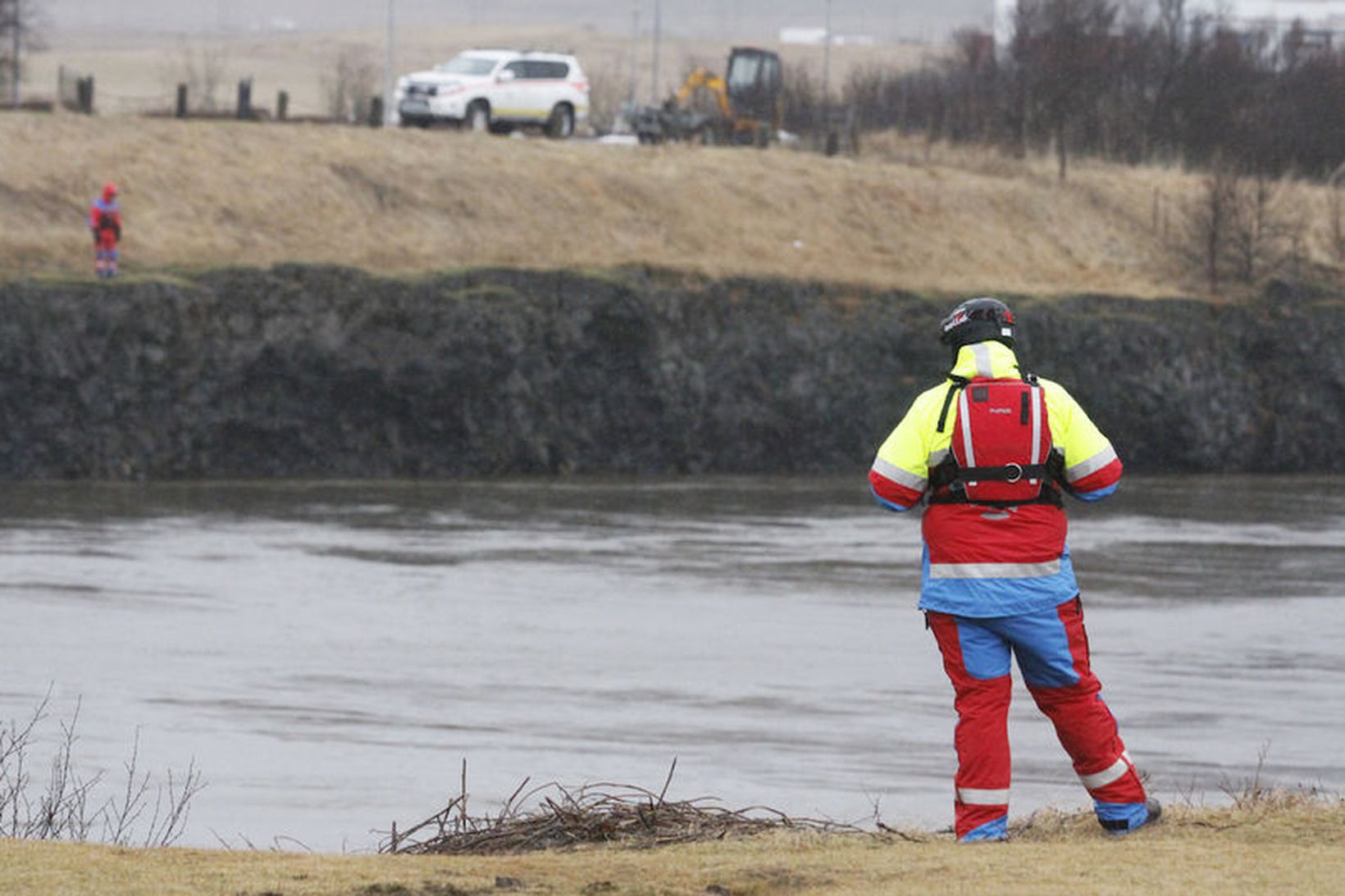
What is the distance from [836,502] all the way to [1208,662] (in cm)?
1475

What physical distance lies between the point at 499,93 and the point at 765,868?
4310 cm

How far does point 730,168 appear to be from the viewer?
45312 millimetres

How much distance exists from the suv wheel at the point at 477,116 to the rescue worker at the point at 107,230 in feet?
51.4

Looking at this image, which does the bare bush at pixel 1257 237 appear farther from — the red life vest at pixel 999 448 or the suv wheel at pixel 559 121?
the red life vest at pixel 999 448

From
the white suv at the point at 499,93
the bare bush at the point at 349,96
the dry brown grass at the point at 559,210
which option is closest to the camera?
the dry brown grass at the point at 559,210

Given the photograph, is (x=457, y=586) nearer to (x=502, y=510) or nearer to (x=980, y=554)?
(x=502, y=510)

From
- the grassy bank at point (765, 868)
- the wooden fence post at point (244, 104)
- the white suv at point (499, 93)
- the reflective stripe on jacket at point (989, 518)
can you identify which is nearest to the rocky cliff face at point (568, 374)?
the wooden fence post at point (244, 104)

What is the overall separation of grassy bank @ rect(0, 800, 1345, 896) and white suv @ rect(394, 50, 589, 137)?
41.6 meters

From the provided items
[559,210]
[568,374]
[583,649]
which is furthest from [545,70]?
[583,649]

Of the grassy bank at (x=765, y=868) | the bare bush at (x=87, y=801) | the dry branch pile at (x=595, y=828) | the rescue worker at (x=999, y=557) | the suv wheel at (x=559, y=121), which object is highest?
the suv wheel at (x=559, y=121)

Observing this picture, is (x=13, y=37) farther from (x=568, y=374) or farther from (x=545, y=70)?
(x=568, y=374)

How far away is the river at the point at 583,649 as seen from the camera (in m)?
12.7

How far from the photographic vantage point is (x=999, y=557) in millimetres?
7727

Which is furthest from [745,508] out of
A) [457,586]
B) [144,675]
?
[144,675]
